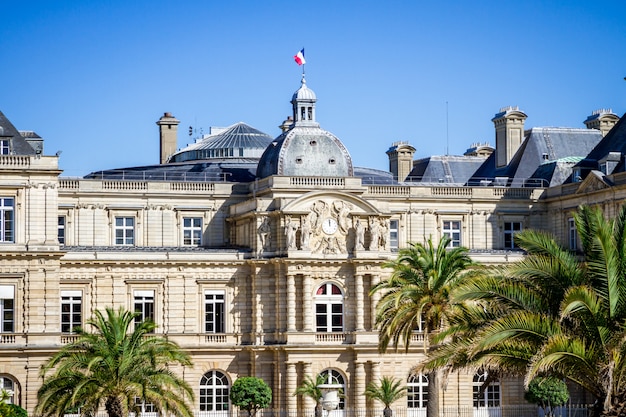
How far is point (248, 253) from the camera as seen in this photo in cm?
8256

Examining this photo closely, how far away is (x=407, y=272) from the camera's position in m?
67.6

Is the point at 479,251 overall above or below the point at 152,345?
above

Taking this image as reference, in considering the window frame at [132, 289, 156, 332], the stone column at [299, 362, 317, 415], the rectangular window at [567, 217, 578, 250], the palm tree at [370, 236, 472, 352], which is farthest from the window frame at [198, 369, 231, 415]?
the rectangular window at [567, 217, 578, 250]

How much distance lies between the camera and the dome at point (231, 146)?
94.6 m

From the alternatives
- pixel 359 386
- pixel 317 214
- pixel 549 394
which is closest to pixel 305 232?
pixel 317 214

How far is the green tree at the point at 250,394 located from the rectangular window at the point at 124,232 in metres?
12.7

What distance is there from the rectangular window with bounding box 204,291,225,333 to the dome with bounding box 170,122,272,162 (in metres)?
14.3

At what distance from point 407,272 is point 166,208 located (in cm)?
2286

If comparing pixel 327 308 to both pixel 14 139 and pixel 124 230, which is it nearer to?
pixel 124 230

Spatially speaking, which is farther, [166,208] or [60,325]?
[166,208]

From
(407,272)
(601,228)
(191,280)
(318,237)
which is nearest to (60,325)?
(191,280)

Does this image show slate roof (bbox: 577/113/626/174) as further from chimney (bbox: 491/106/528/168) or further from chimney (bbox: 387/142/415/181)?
chimney (bbox: 387/142/415/181)

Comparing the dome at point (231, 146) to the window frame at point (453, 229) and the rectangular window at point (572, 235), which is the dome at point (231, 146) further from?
the rectangular window at point (572, 235)

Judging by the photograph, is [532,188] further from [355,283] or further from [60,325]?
[60,325]
